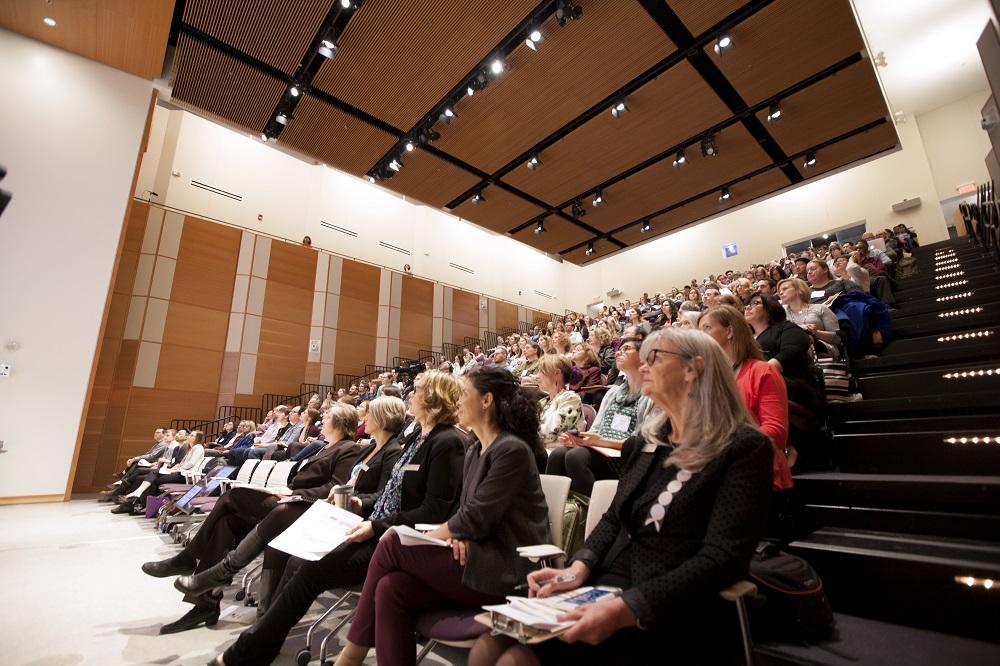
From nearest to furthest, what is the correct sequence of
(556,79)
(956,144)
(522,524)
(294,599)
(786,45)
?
1. (522,524)
2. (294,599)
3. (786,45)
4. (556,79)
5. (956,144)

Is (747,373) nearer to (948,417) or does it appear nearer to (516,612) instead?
(948,417)

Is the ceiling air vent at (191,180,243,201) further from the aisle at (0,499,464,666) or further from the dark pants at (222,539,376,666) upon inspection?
the dark pants at (222,539,376,666)

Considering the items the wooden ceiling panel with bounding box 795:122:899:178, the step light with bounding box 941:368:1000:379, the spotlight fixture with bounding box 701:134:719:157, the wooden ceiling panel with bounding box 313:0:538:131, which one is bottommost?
the step light with bounding box 941:368:1000:379

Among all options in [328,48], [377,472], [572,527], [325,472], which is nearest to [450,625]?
[572,527]

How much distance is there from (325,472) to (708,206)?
1096cm

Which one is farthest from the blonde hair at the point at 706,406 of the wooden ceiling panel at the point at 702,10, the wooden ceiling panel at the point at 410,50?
the wooden ceiling panel at the point at 702,10

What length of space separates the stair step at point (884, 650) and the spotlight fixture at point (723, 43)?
7.14m

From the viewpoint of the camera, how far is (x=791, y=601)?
1.25m

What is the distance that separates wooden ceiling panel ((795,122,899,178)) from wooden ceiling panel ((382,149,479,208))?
A: 6.98m

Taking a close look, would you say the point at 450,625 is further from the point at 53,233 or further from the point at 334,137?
the point at 53,233

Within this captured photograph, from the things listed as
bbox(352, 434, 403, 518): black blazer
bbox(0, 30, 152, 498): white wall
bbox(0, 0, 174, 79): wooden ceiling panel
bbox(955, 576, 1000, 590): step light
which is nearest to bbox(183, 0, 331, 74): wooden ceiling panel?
bbox(0, 0, 174, 79): wooden ceiling panel

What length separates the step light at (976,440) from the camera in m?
1.76

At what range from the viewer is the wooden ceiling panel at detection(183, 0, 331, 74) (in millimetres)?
5805

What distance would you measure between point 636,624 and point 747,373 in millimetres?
1251
